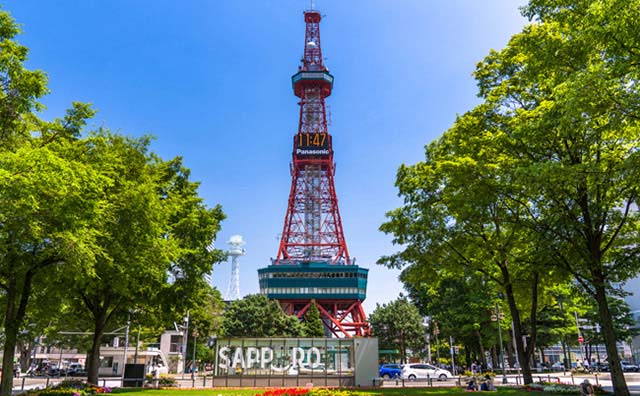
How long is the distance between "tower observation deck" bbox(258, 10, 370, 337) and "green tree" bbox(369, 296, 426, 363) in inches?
595

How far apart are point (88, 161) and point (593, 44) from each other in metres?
19.5

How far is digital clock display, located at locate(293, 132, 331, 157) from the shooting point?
105375mm

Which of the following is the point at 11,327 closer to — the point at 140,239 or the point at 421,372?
the point at 140,239

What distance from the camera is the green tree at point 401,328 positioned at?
2862 inches

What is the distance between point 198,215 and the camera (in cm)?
2956

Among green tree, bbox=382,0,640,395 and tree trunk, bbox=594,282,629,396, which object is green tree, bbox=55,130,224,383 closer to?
green tree, bbox=382,0,640,395

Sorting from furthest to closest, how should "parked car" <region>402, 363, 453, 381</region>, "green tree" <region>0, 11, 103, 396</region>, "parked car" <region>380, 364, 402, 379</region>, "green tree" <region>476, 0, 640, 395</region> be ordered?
"parked car" <region>380, 364, 402, 379</region> < "parked car" <region>402, 363, 453, 381</region> < "green tree" <region>0, 11, 103, 396</region> < "green tree" <region>476, 0, 640, 395</region>

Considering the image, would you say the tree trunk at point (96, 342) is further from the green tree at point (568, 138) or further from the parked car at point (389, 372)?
the parked car at point (389, 372)

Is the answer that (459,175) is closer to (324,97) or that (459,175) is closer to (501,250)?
(501,250)

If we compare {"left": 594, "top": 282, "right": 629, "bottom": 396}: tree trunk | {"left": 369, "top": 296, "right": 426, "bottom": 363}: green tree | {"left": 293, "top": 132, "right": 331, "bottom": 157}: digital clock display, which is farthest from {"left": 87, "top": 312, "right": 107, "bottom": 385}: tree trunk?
{"left": 293, "top": 132, "right": 331, "bottom": 157}: digital clock display

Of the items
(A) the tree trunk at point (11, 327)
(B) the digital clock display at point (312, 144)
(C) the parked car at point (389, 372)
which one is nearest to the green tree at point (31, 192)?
(A) the tree trunk at point (11, 327)

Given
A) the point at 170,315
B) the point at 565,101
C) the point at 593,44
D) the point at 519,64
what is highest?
the point at 519,64

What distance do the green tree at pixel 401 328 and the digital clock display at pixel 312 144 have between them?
43.2 metres

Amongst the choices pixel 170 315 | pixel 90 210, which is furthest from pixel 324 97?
pixel 90 210
